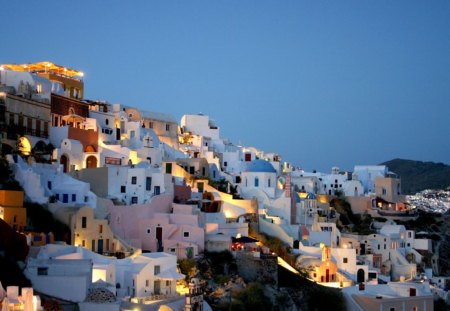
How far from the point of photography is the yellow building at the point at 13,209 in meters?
33.2

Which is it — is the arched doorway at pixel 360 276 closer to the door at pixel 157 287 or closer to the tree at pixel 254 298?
the tree at pixel 254 298

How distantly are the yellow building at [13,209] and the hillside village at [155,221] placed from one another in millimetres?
53

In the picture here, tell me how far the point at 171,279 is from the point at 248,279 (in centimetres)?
657

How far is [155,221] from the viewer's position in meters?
39.6

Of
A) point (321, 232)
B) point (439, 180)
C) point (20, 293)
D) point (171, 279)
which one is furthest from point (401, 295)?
point (439, 180)

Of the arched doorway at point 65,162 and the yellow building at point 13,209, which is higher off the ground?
the arched doorway at point 65,162

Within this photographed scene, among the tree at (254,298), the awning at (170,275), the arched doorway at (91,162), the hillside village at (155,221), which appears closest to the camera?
the hillside village at (155,221)

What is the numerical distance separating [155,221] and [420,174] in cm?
10029

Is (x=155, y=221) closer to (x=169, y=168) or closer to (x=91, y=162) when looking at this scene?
(x=91, y=162)

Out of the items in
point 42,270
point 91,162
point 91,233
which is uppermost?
point 91,162

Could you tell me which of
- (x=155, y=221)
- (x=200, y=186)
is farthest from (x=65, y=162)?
(x=200, y=186)

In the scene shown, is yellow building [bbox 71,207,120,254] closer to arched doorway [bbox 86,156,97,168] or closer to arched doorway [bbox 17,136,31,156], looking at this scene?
arched doorway [bbox 17,136,31,156]

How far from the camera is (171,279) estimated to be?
3347cm

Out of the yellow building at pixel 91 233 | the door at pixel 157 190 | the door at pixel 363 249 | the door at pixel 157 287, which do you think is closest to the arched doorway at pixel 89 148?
the door at pixel 157 190
